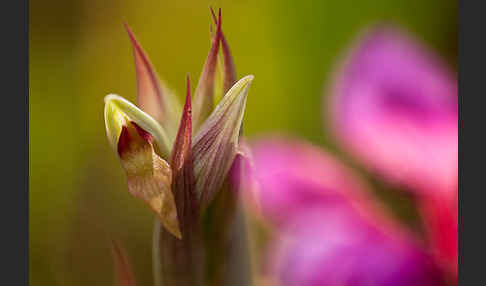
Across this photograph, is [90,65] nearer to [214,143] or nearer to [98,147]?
[98,147]

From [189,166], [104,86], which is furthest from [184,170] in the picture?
[104,86]

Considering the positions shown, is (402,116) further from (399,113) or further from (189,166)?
(189,166)

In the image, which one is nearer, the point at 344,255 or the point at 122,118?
the point at 122,118

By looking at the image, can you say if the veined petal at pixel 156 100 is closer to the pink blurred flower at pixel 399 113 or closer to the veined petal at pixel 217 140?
the veined petal at pixel 217 140

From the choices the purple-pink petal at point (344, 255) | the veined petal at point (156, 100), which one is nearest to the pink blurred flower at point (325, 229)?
the purple-pink petal at point (344, 255)

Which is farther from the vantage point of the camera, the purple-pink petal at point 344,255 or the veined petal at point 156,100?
the purple-pink petal at point 344,255

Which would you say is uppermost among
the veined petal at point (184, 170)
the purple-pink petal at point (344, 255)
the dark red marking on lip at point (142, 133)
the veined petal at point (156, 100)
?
the veined petal at point (156, 100)
